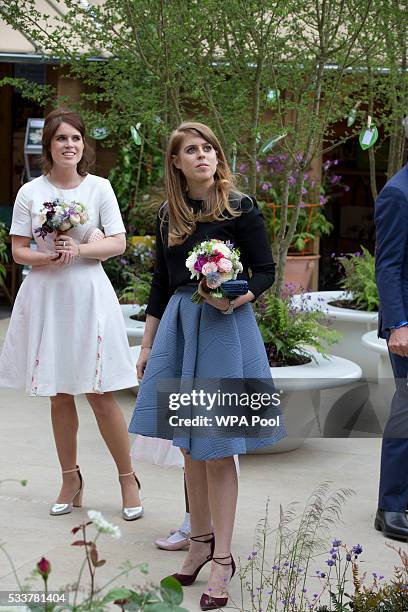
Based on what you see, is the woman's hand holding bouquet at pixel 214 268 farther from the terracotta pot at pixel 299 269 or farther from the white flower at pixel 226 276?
the terracotta pot at pixel 299 269

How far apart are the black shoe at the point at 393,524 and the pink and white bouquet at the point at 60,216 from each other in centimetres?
182

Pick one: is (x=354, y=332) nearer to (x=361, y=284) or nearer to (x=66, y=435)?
(x=361, y=284)

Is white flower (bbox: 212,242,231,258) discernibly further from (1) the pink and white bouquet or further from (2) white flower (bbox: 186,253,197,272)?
(1) the pink and white bouquet

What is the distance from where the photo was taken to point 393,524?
4789 millimetres

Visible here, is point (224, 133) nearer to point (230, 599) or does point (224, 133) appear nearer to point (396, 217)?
point (396, 217)

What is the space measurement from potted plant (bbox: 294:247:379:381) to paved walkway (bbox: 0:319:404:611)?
1.51 m

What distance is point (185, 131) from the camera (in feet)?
13.6

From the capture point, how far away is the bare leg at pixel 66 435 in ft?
16.3

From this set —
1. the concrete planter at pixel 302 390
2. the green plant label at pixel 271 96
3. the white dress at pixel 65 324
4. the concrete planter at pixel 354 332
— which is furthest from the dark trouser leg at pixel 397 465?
the concrete planter at pixel 354 332

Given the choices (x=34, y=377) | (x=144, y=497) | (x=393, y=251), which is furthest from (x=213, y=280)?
(x=144, y=497)

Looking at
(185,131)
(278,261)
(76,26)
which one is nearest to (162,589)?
(185,131)

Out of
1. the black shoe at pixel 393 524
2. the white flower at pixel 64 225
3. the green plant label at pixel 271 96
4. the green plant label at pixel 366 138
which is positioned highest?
the green plant label at pixel 271 96

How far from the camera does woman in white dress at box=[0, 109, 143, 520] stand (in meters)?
4.86

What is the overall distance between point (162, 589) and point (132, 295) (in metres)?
5.89
